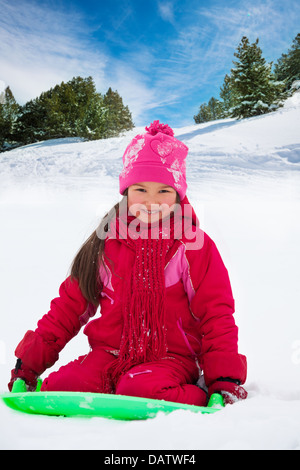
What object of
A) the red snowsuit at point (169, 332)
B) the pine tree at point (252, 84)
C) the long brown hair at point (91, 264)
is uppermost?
the pine tree at point (252, 84)

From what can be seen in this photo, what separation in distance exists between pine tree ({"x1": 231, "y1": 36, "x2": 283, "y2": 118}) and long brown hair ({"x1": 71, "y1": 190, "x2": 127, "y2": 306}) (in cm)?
1525

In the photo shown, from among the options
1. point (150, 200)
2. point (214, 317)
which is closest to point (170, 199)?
point (150, 200)

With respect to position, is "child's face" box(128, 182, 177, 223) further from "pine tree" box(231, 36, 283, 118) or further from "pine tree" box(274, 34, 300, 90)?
"pine tree" box(274, 34, 300, 90)

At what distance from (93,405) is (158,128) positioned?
1361mm

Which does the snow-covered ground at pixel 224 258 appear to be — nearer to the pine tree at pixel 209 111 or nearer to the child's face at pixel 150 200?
the child's face at pixel 150 200

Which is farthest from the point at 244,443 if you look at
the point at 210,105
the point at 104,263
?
the point at 210,105

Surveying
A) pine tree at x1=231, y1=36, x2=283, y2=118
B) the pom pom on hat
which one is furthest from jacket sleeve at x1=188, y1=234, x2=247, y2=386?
pine tree at x1=231, y1=36, x2=283, y2=118

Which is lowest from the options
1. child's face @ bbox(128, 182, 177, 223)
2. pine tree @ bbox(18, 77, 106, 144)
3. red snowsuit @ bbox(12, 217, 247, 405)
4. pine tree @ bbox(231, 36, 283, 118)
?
red snowsuit @ bbox(12, 217, 247, 405)

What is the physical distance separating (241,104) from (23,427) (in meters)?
16.4

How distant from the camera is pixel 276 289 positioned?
8.10ft

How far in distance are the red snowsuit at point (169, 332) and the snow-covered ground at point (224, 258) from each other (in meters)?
0.25

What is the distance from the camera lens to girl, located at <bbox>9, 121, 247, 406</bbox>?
135cm

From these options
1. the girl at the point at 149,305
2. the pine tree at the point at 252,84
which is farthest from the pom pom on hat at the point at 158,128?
the pine tree at the point at 252,84

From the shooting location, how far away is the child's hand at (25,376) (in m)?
1.48
